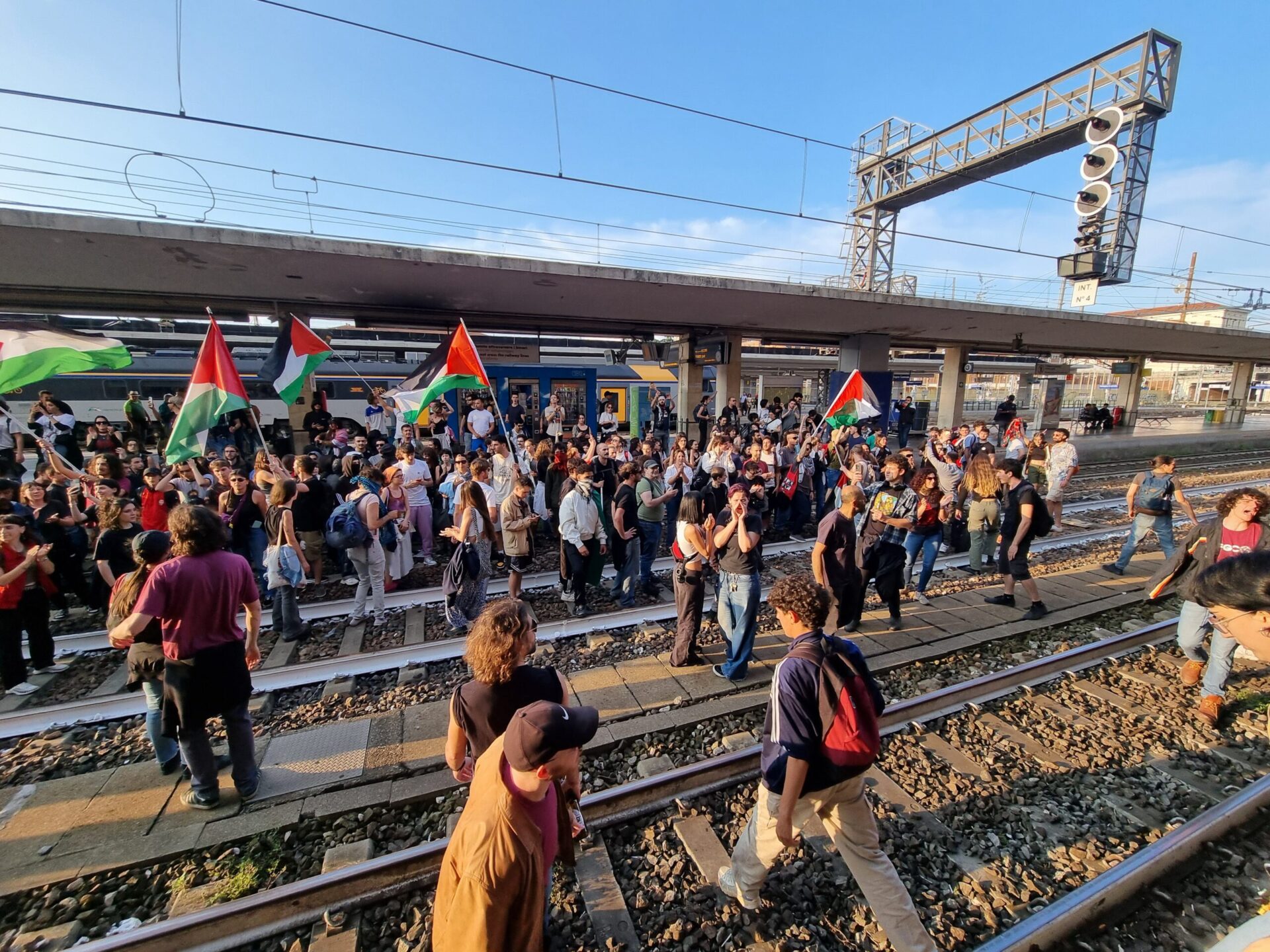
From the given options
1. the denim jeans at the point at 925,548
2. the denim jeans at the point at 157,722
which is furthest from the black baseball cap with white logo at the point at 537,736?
the denim jeans at the point at 925,548

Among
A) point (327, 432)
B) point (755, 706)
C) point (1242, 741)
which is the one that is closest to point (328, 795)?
point (755, 706)

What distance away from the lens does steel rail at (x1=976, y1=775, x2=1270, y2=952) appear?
2465 millimetres

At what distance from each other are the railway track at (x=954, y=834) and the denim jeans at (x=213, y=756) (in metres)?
0.90

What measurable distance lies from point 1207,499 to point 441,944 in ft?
56.6

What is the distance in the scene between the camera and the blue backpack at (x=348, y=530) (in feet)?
18.0

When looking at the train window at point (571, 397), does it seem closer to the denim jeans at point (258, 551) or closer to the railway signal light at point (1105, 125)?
the denim jeans at point (258, 551)

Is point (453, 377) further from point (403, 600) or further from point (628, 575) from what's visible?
point (628, 575)

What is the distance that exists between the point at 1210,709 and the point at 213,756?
7.43m

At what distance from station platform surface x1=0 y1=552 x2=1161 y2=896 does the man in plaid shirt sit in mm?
477

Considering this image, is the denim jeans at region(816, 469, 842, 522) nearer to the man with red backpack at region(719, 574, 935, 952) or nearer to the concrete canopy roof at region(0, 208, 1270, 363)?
the concrete canopy roof at region(0, 208, 1270, 363)

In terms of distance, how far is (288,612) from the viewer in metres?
5.46

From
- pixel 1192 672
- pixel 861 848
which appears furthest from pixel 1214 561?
pixel 861 848

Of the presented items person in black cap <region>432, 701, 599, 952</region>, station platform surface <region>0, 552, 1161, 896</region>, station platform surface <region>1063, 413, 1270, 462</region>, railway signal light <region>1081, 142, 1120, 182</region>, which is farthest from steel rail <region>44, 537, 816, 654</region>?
station platform surface <region>1063, 413, 1270, 462</region>

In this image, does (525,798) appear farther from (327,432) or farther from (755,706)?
(327,432)
